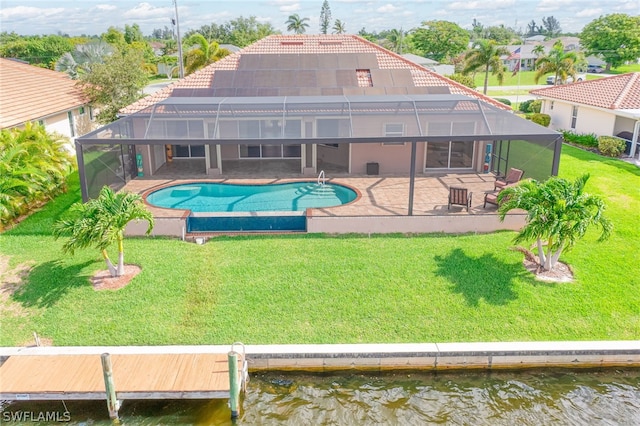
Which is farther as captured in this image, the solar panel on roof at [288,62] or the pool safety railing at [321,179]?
the solar panel on roof at [288,62]

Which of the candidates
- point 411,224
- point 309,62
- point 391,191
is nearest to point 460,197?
point 411,224

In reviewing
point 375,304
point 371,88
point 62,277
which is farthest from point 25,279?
point 371,88

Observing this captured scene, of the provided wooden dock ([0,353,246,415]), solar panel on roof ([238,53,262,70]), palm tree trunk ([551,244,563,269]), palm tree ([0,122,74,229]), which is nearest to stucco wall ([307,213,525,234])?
palm tree trunk ([551,244,563,269])

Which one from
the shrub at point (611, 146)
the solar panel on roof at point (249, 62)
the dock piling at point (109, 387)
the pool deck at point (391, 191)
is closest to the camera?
the dock piling at point (109, 387)

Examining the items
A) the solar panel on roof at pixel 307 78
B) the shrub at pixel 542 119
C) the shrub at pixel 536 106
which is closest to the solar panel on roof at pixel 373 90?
the solar panel on roof at pixel 307 78

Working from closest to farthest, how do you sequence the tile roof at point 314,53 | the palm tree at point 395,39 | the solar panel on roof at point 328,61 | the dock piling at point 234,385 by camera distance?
1. the dock piling at point 234,385
2. the tile roof at point 314,53
3. the solar panel on roof at point 328,61
4. the palm tree at point 395,39

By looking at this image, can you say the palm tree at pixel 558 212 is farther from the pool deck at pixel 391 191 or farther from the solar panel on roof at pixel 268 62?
the solar panel on roof at pixel 268 62

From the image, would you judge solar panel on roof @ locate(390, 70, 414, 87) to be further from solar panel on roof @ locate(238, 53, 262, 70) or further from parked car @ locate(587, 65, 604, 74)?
parked car @ locate(587, 65, 604, 74)
